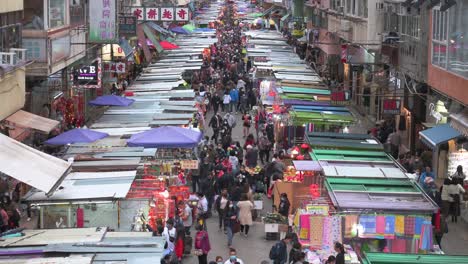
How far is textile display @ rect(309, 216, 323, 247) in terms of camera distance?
16.5 metres

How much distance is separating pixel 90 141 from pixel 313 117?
715 centimetres

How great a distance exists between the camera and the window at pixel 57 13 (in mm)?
26348

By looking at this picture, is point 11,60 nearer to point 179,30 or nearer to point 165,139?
point 165,139

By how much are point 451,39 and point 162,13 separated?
25814mm

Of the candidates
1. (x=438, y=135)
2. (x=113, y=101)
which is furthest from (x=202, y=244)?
(x=113, y=101)

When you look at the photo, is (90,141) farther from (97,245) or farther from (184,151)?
(97,245)

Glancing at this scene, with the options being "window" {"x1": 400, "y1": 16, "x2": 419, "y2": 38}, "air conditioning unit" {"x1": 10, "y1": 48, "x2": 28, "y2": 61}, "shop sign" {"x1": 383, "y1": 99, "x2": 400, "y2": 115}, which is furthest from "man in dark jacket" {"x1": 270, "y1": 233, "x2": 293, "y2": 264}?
"shop sign" {"x1": 383, "y1": 99, "x2": 400, "y2": 115}

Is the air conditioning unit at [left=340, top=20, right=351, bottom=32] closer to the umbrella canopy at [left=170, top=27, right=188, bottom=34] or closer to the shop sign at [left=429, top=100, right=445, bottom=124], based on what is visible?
the shop sign at [left=429, top=100, right=445, bottom=124]

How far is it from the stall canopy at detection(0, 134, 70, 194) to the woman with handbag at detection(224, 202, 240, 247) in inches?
151

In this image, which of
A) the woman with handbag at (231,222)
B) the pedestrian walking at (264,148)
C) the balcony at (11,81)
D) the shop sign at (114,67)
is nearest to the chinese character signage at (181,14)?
the shop sign at (114,67)

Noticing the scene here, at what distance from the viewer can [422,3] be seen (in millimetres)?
25688

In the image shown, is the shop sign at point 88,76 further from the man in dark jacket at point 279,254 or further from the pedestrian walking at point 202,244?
the man in dark jacket at point 279,254

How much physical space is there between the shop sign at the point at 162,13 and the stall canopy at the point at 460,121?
2499cm

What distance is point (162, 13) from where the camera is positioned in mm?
45969
